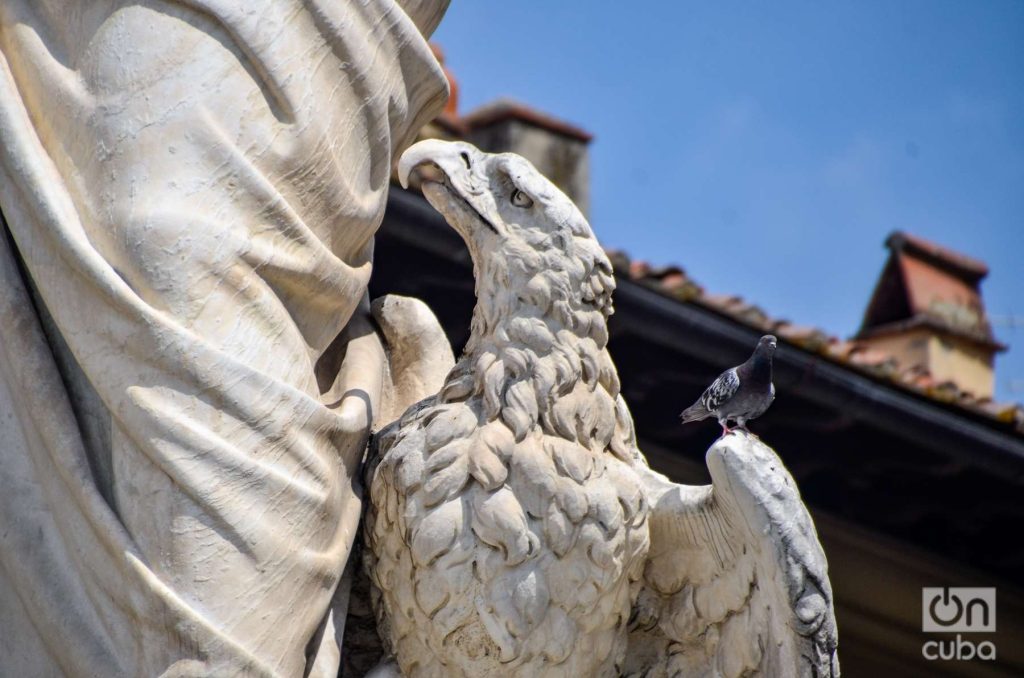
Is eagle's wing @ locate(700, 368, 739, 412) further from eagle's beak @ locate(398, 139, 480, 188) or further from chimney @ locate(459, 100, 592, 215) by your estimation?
chimney @ locate(459, 100, 592, 215)

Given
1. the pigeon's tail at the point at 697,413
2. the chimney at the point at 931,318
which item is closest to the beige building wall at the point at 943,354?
the chimney at the point at 931,318

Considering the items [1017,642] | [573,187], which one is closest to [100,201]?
[1017,642]

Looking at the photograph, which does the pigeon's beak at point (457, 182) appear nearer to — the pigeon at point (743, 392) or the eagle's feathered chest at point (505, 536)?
the eagle's feathered chest at point (505, 536)

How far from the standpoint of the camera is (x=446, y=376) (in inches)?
132

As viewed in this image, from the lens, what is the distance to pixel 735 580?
316 centimetres

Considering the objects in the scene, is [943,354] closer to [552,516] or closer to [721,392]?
[721,392]

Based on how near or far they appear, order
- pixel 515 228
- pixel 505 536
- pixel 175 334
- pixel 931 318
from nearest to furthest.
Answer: pixel 175 334 < pixel 505 536 < pixel 515 228 < pixel 931 318

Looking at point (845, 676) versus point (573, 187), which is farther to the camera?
point (573, 187)

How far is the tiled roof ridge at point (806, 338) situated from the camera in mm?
6949

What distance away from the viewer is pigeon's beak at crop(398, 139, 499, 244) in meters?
3.28

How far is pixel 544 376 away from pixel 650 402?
4.26m

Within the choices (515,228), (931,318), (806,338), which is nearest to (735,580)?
(515,228)

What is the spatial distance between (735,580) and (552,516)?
0.30 meters

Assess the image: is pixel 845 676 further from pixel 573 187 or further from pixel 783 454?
pixel 573 187
